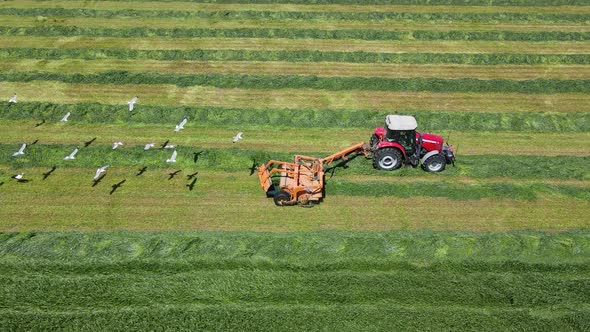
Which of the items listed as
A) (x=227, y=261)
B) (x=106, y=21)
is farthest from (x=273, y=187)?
(x=106, y=21)

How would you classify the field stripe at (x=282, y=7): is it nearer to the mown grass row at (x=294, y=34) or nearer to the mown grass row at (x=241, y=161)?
the mown grass row at (x=294, y=34)

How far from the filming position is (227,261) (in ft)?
39.5

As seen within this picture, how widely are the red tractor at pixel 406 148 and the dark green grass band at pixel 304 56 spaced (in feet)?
26.9

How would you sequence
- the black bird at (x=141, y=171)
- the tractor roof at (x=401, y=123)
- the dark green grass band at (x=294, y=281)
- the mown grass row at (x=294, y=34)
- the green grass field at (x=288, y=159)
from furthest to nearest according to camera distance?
the mown grass row at (x=294, y=34), the black bird at (x=141, y=171), the tractor roof at (x=401, y=123), the green grass field at (x=288, y=159), the dark green grass band at (x=294, y=281)

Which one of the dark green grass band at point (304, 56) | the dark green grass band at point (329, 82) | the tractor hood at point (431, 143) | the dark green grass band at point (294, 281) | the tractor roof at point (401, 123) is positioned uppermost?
the dark green grass band at point (304, 56)

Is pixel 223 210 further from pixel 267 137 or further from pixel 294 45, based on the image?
pixel 294 45

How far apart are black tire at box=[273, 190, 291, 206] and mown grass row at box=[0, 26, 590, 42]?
1311cm

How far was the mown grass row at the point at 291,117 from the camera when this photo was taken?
59.2 feet

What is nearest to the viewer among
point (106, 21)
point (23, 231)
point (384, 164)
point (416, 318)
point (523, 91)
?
point (416, 318)

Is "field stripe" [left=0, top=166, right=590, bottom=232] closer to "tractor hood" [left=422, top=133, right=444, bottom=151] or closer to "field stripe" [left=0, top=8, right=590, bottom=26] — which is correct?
"tractor hood" [left=422, top=133, right=444, bottom=151]

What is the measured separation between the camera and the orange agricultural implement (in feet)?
45.7

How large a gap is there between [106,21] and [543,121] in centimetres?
2312

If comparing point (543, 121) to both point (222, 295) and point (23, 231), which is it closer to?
point (222, 295)

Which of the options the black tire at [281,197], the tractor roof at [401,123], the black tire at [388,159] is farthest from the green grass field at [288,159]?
the tractor roof at [401,123]
